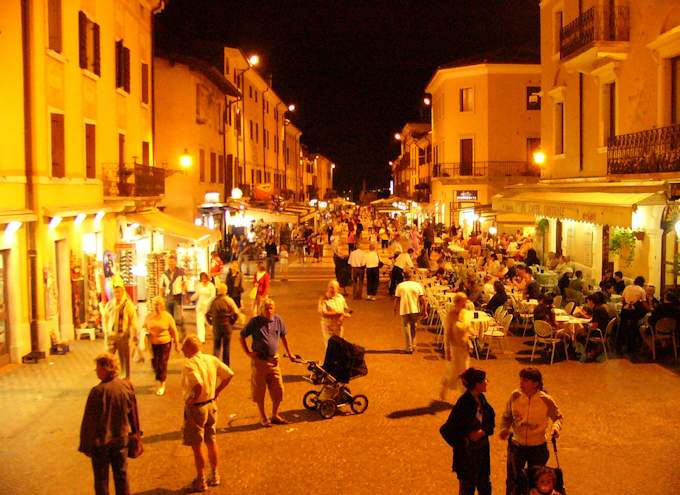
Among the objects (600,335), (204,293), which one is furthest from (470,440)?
(204,293)

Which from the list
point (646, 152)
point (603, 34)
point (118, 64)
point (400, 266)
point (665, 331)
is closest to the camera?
point (665, 331)

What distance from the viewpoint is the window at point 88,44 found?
18.1 metres

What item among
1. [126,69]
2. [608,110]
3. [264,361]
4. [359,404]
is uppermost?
[126,69]

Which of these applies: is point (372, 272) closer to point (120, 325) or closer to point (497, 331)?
point (497, 331)

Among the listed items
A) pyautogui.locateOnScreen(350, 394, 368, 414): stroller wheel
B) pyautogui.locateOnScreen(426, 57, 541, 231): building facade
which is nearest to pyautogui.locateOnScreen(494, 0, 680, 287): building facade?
pyautogui.locateOnScreen(350, 394, 368, 414): stroller wheel

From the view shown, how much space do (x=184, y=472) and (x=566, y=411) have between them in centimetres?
542

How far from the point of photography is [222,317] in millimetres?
12867

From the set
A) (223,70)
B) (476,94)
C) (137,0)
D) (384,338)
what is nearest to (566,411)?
(384,338)

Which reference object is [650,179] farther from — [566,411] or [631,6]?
[566,411]

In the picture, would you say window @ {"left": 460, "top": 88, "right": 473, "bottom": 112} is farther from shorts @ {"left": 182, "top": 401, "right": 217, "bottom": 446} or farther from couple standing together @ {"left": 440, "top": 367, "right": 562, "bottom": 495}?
couple standing together @ {"left": 440, "top": 367, "right": 562, "bottom": 495}

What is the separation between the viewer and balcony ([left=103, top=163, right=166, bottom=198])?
20.2m

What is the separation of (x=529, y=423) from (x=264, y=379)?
173 inches

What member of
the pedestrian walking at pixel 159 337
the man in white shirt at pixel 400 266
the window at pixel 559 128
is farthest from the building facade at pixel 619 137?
the pedestrian walking at pixel 159 337

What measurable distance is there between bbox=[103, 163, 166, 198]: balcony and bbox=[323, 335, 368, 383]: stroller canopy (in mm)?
11284
